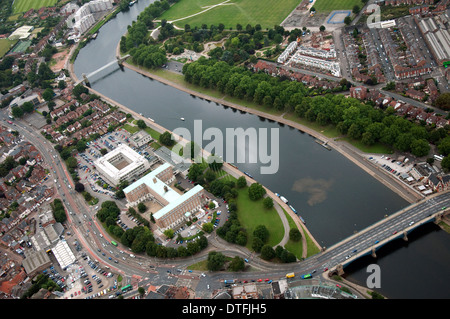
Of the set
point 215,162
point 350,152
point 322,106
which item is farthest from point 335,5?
point 215,162

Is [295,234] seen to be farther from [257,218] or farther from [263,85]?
[263,85]

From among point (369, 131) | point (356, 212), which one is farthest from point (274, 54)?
point (356, 212)

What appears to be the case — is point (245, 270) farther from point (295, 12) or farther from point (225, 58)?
point (295, 12)

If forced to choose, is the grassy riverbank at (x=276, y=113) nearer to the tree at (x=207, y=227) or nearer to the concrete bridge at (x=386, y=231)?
the concrete bridge at (x=386, y=231)

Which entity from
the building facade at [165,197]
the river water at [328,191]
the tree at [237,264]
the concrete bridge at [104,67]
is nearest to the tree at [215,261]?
the tree at [237,264]

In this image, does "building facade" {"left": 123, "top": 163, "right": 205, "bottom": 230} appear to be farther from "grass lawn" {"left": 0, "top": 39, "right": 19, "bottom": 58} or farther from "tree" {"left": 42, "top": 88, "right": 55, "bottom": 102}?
"grass lawn" {"left": 0, "top": 39, "right": 19, "bottom": 58}

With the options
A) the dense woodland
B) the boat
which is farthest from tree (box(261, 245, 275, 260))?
the dense woodland

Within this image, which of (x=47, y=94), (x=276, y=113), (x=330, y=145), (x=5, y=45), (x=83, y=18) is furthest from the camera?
(x=83, y=18)
